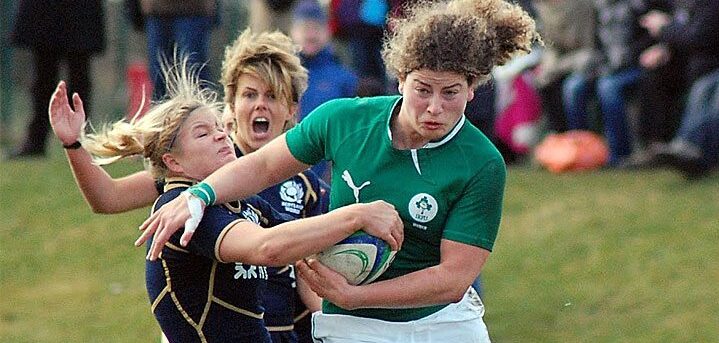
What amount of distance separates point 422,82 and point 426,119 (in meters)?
0.11

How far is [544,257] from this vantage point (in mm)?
9812

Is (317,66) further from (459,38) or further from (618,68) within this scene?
(459,38)

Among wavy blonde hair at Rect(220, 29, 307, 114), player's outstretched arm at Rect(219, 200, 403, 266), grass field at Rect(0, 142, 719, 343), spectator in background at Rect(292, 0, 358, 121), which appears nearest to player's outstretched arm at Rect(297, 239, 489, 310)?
player's outstretched arm at Rect(219, 200, 403, 266)

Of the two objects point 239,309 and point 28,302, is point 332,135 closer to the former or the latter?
point 239,309

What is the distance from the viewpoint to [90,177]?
16.7ft

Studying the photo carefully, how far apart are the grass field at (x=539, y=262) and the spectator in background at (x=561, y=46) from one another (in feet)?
3.06

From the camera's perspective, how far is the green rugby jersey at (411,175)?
4.58 meters

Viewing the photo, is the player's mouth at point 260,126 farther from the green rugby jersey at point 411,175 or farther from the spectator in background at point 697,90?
the spectator in background at point 697,90

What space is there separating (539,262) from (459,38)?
5.37 metres

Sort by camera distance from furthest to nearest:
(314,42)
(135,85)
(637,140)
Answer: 1. (135,85)
2. (637,140)
3. (314,42)

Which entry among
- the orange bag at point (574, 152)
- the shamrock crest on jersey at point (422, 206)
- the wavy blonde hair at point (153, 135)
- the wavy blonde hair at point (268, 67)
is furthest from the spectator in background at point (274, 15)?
the shamrock crest on jersey at point (422, 206)

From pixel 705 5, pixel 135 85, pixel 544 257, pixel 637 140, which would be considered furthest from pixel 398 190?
pixel 135 85

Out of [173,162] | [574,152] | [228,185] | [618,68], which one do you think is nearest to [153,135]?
[173,162]

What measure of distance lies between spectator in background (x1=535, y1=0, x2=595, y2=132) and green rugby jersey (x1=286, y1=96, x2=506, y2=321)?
742 centimetres
